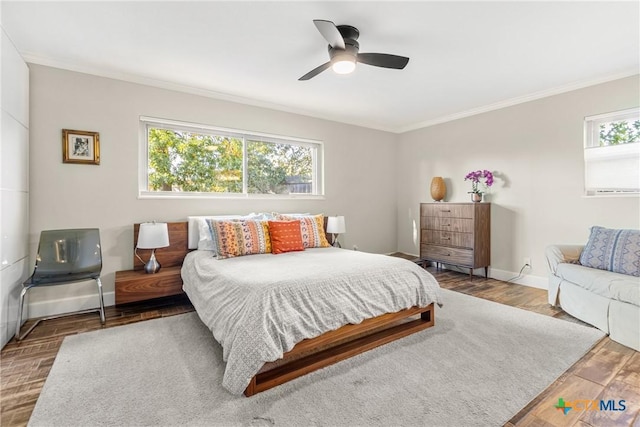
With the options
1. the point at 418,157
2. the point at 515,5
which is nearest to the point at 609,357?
the point at 515,5

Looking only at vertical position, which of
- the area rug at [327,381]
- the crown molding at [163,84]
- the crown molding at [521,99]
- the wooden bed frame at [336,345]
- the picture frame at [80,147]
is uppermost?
the crown molding at [521,99]

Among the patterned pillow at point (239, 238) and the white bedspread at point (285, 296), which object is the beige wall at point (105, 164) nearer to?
the patterned pillow at point (239, 238)

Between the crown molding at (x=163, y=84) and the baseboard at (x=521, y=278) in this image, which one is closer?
the crown molding at (x=163, y=84)

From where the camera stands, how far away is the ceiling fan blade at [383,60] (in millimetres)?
2348

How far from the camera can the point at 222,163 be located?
3943 mm

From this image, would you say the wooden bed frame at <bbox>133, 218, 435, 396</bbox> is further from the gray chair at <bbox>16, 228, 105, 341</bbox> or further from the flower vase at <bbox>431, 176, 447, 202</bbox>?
the flower vase at <bbox>431, 176, 447, 202</bbox>

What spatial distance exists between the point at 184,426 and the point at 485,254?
13.3ft

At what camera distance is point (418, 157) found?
17.4ft

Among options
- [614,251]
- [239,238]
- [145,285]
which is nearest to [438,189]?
[614,251]

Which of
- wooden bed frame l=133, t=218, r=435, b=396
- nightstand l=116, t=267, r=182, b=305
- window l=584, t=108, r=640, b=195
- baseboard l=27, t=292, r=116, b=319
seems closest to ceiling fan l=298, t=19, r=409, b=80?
wooden bed frame l=133, t=218, r=435, b=396

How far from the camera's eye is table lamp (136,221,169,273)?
303 centimetres

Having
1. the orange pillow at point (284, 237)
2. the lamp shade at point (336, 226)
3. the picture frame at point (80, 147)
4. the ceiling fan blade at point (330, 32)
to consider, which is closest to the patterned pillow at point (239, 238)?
the orange pillow at point (284, 237)

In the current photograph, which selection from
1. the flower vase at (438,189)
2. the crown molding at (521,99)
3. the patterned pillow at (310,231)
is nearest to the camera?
the crown molding at (521,99)

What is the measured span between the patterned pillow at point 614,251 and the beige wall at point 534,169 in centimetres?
64
